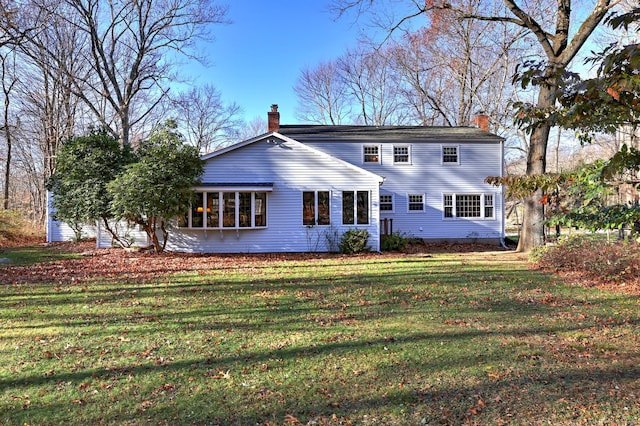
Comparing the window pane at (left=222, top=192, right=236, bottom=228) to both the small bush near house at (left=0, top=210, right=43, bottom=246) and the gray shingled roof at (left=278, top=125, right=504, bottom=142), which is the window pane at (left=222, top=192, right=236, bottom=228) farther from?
the small bush near house at (left=0, top=210, right=43, bottom=246)

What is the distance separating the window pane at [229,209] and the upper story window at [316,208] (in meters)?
2.64

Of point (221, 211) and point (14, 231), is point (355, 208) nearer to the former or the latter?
point (221, 211)

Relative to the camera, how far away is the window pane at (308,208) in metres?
15.3

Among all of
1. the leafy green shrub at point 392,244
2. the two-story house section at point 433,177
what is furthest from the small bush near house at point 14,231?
the leafy green shrub at point 392,244

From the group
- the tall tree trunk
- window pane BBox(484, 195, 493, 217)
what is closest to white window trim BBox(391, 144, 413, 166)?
window pane BBox(484, 195, 493, 217)

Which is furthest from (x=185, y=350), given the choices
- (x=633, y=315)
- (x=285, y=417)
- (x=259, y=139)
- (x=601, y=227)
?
(x=259, y=139)

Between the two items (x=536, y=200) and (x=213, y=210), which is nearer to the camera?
(x=536, y=200)

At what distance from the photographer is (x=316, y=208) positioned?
50.4 ft

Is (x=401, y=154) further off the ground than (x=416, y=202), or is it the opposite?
(x=401, y=154)

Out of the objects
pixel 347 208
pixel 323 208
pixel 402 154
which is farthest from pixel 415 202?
pixel 323 208

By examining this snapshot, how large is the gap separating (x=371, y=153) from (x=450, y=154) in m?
3.90

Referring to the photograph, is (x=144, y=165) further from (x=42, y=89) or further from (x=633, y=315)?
(x=42, y=89)

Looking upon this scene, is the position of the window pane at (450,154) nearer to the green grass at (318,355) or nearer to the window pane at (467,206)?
the window pane at (467,206)

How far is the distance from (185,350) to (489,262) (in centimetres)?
1011
